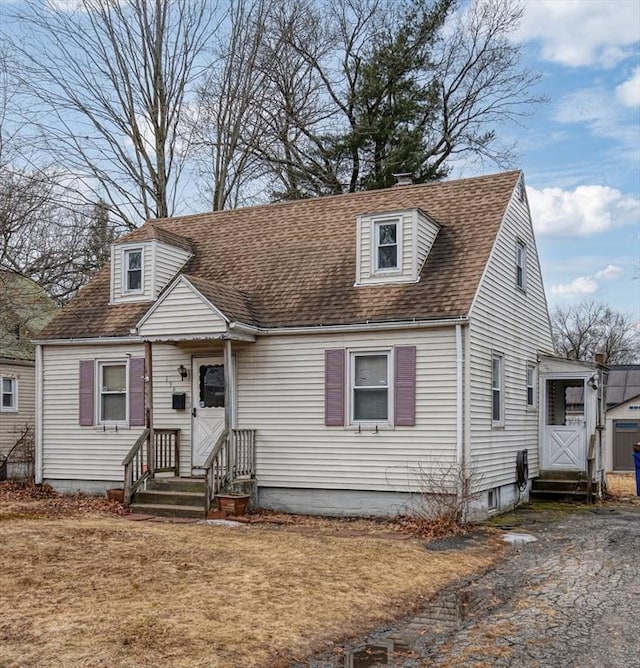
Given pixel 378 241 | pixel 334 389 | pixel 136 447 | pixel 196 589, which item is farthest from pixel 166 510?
pixel 378 241

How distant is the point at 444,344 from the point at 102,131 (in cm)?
1629

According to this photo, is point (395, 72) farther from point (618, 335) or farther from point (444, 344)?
point (618, 335)

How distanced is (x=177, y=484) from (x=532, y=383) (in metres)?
7.82

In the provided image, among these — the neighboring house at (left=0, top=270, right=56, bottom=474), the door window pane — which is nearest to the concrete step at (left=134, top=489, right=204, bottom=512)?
the door window pane

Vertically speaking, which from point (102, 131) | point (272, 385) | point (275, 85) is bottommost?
point (272, 385)

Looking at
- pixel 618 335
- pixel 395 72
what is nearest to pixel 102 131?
pixel 395 72

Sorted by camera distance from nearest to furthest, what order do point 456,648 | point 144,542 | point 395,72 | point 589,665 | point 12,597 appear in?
point 589,665
point 456,648
point 12,597
point 144,542
point 395,72

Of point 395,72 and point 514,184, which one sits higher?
point 395,72

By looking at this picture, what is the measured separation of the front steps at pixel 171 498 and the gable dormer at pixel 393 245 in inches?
185

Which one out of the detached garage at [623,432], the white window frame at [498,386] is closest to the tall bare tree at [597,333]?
the detached garage at [623,432]

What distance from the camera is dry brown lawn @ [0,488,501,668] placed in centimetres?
619

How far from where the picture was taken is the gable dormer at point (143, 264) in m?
16.3

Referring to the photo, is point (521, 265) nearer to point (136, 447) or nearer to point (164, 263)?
point (164, 263)

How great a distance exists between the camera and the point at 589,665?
5945mm
